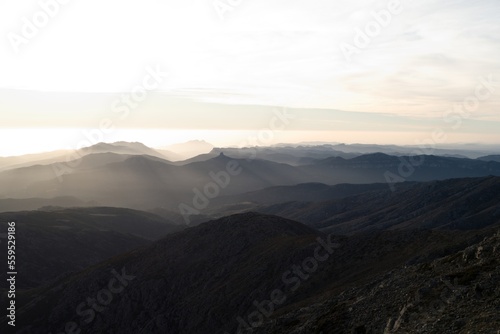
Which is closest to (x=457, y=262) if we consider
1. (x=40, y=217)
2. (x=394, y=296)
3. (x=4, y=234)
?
(x=394, y=296)

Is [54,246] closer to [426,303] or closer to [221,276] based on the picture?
[221,276]

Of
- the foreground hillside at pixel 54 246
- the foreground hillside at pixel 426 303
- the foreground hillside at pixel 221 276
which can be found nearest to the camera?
the foreground hillside at pixel 426 303

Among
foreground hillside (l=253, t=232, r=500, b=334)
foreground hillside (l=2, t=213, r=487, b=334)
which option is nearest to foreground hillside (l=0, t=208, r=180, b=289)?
foreground hillside (l=2, t=213, r=487, b=334)

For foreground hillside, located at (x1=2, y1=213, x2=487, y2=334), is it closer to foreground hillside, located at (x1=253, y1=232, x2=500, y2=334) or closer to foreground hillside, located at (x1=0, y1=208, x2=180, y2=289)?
foreground hillside, located at (x1=253, y1=232, x2=500, y2=334)

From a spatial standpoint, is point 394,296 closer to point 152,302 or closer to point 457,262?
point 457,262

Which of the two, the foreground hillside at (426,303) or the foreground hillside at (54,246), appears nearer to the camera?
the foreground hillside at (426,303)

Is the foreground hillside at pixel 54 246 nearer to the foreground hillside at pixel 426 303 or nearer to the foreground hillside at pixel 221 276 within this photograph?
the foreground hillside at pixel 221 276

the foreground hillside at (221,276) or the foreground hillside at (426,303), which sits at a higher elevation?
the foreground hillside at (426,303)

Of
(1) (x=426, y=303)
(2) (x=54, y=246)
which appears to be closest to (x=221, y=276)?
(1) (x=426, y=303)

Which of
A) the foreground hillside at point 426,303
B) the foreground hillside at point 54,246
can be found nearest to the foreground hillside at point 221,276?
the foreground hillside at point 426,303
